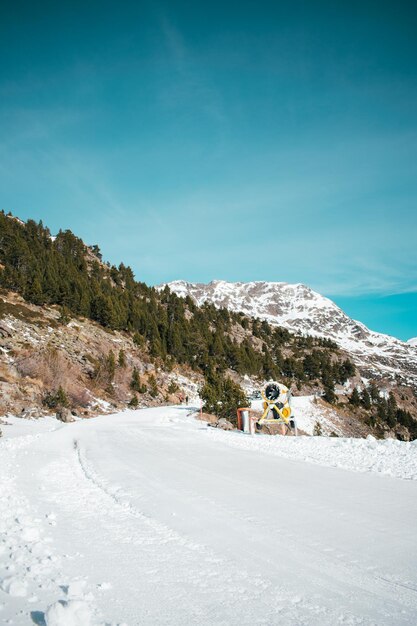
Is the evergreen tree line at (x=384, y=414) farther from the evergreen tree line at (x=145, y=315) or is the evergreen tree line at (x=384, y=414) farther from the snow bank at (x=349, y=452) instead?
the snow bank at (x=349, y=452)

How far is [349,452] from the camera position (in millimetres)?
11062

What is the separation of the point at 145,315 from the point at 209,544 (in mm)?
69478

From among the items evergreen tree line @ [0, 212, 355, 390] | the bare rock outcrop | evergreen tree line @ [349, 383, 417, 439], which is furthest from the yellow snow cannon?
evergreen tree line @ [349, 383, 417, 439]

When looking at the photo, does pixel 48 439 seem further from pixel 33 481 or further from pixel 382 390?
pixel 382 390

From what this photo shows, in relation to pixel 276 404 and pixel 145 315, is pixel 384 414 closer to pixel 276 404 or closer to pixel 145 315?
pixel 145 315

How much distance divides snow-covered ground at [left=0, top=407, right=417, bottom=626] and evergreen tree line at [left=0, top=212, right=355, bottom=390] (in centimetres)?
3559

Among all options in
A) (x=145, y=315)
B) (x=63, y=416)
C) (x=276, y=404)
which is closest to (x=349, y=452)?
(x=276, y=404)

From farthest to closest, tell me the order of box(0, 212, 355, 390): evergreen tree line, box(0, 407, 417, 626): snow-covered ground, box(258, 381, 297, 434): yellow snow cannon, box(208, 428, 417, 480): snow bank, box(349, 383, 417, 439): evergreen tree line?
1. box(349, 383, 417, 439): evergreen tree line
2. box(0, 212, 355, 390): evergreen tree line
3. box(258, 381, 297, 434): yellow snow cannon
4. box(208, 428, 417, 480): snow bank
5. box(0, 407, 417, 626): snow-covered ground

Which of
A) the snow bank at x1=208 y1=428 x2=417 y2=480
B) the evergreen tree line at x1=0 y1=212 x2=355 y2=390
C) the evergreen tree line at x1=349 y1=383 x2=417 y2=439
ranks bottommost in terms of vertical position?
the evergreen tree line at x1=349 y1=383 x2=417 y2=439

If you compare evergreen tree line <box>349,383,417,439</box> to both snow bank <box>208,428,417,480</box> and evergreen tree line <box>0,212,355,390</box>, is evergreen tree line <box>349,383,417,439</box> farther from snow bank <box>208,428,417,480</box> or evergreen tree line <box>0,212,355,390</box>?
snow bank <box>208,428,417,480</box>

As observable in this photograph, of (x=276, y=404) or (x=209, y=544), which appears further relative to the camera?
(x=276, y=404)

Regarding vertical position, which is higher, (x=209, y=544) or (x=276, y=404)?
(x=276, y=404)

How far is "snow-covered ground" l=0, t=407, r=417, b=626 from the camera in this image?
9.63ft

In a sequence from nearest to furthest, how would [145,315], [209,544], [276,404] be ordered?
1. [209,544]
2. [276,404]
3. [145,315]
